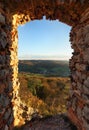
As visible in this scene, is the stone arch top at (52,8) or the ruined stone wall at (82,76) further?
the stone arch top at (52,8)

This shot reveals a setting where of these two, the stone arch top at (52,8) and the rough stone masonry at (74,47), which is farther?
the stone arch top at (52,8)

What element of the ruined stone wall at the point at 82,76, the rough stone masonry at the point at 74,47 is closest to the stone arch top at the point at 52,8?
the rough stone masonry at the point at 74,47

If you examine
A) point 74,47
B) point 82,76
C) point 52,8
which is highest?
point 52,8

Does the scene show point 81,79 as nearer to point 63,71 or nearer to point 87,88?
point 87,88

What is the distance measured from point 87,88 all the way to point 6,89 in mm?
1626

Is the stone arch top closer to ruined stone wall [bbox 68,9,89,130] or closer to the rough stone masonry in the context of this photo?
the rough stone masonry

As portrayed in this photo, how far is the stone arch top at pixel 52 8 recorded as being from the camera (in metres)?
4.25

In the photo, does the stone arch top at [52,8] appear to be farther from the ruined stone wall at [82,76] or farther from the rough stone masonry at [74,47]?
the ruined stone wall at [82,76]

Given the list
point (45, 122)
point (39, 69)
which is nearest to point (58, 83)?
point (39, 69)

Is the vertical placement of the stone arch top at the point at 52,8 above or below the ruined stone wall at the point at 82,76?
above

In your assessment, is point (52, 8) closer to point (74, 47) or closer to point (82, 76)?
point (74, 47)

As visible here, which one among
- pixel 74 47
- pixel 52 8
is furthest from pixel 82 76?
pixel 52 8

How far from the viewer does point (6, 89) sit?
4.39 meters

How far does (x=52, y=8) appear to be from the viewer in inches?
186
